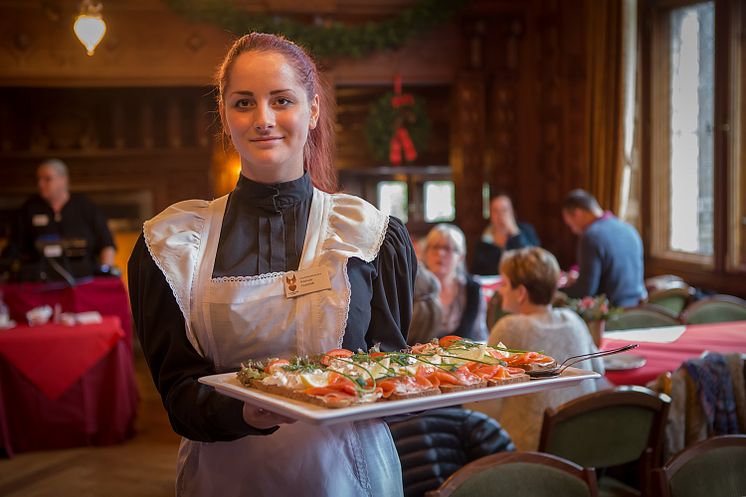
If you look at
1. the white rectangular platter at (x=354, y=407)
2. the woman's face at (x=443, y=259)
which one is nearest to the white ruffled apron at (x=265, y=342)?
the white rectangular platter at (x=354, y=407)

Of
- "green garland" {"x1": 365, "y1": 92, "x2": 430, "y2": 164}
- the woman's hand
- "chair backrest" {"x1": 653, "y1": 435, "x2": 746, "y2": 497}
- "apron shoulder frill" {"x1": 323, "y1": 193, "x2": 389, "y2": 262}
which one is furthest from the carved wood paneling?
the woman's hand

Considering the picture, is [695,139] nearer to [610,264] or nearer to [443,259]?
[610,264]

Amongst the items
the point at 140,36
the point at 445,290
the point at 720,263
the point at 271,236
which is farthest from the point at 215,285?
the point at 140,36

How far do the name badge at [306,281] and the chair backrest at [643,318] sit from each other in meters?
3.75

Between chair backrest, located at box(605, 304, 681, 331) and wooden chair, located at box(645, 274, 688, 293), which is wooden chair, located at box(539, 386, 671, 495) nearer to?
chair backrest, located at box(605, 304, 681, 331)

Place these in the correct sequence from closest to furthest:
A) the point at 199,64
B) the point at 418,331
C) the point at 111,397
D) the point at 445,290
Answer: the point at 418,331 < the point at 445,290 < the point at 111,397 < the point at 199,64

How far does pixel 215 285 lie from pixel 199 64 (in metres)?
7.31

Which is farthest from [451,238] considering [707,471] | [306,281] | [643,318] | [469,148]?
[469,148]

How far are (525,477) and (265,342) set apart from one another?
1004 mm

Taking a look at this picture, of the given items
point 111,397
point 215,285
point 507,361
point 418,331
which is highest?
point 215,285

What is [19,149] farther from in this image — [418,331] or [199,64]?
[418,331]

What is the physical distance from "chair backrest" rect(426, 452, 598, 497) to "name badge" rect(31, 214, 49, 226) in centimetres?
519

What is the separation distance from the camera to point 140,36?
8.43 m

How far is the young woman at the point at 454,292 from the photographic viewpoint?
5.04 m
